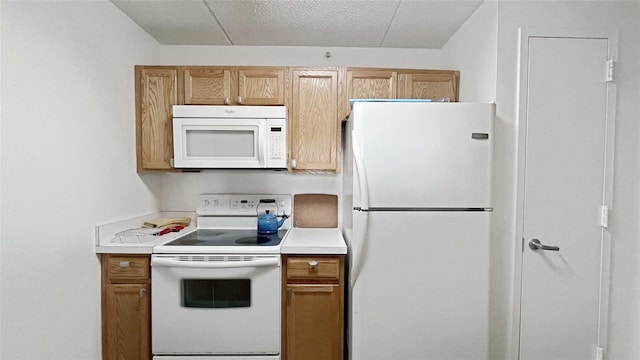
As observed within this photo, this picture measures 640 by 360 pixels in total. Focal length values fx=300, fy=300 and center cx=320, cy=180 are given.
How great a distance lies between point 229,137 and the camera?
2.09 meters

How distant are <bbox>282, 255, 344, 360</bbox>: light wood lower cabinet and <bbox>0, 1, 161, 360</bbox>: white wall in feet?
3.66

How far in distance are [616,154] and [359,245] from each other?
1.50 metres

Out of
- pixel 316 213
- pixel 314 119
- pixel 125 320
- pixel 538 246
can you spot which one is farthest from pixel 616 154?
pixel 125 320

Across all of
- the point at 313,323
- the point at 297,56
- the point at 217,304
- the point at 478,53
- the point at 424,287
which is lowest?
the point at 313,323

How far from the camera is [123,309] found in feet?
5.83

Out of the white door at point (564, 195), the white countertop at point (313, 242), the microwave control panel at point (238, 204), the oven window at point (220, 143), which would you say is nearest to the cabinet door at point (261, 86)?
the oven window at point (220, 143)

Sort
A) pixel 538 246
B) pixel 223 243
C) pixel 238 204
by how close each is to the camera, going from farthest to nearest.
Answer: pixel 238 204, pixel 223 243, pixel 538 246

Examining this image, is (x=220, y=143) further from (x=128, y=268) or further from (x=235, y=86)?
(x=128, y=268)

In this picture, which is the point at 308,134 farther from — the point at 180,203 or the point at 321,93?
the point at 180,203

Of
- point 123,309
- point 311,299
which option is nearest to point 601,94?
point 311,299

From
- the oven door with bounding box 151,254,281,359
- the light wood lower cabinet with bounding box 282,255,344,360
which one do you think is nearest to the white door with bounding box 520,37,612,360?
the light wood lower cabinet with bounding box 282,255,344,360

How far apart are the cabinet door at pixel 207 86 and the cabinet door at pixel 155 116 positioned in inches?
3.6

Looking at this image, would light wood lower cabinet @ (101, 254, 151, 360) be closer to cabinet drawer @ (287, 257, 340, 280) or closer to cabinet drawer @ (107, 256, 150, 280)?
cabinet drawer @ (107, 256, 150, 280)

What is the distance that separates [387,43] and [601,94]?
139 cm
